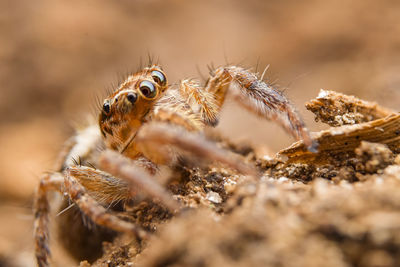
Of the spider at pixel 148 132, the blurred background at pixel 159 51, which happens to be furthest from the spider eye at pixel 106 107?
the blurred background at pixel 159 51

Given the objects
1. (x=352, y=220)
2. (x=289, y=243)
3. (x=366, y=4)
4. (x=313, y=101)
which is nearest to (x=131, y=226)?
(x=289, y=243)

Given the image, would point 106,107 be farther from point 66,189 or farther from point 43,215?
point 43,215

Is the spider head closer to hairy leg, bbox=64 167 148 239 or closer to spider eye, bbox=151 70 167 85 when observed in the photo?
spider eye, bbox=151 70 167 85

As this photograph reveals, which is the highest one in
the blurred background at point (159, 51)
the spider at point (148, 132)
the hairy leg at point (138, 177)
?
the blurred background at point (159, 51)

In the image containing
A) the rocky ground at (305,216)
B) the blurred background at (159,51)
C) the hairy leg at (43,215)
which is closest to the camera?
the rocky ground at (305,216)

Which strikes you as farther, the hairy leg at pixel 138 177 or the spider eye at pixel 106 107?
the spider eye at pixel 106 107

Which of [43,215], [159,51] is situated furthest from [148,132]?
[159,51]

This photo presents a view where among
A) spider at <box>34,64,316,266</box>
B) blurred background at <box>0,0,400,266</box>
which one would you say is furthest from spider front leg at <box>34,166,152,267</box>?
blurred background at <box>0,0,400,266</box>

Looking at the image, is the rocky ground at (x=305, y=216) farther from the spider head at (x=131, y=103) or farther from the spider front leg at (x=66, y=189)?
the spider head at (x=131, y=103)

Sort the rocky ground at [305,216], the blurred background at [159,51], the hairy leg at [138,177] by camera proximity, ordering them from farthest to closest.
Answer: the blurred background at [159,51]
the hairy leg at [138,177]
the rocky ground at [305,216]
